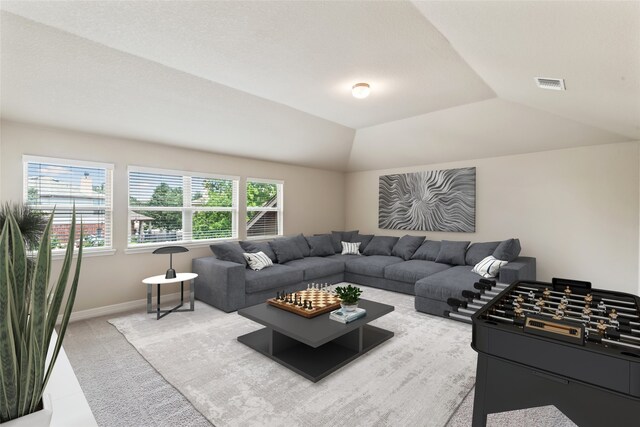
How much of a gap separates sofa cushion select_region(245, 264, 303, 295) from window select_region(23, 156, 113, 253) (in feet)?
6.15

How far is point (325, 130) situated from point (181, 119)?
229 cm

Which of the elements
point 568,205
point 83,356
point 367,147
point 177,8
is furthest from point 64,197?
point 568,205

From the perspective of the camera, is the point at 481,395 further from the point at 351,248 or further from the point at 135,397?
the point at 351,248

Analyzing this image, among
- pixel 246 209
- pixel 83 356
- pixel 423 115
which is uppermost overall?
pixel 423 115

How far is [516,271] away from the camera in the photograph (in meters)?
3.63

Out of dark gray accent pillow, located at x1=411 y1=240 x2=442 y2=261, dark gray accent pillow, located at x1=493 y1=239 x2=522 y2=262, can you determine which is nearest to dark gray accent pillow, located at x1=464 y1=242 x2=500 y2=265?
dark gray accent pillow, located at x1=493 y1=239 x2=522 y2=262

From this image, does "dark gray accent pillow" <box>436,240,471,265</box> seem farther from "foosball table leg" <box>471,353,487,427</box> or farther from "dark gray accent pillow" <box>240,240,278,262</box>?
"foosball table leg" <box>471,353,487,427</box>

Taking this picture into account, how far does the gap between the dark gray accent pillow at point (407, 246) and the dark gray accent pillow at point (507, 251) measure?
1.45 m

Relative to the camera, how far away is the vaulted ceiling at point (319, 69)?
182cm

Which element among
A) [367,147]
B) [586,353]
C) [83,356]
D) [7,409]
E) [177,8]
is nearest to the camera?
[7,409]

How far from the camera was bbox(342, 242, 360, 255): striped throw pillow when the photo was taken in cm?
603

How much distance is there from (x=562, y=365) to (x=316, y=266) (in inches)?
147

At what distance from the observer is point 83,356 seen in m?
2.67

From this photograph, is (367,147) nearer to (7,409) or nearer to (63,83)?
(63,83)
